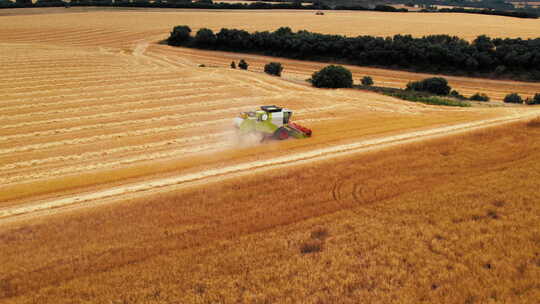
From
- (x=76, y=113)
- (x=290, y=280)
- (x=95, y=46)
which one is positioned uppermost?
(x=95, y=46)

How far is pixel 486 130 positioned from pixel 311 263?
19.3 m

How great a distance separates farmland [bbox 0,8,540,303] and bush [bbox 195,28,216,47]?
4459 cm

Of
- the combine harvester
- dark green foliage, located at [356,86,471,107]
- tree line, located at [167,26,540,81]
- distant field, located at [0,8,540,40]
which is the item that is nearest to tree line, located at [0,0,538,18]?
distant field, located at [0,8,540,40]

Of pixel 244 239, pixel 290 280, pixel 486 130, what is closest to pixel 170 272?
pixel 244 239

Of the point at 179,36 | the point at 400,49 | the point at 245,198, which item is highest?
the point at 179,36

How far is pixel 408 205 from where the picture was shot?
55.9ft

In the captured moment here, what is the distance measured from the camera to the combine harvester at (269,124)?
84.4ft

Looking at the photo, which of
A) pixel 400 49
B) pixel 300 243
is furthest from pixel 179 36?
pixel 300 243

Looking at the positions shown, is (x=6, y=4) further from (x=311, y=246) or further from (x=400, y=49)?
(x=311, y=246)

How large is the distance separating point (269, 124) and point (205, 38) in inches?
2442

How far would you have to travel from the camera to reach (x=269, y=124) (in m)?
26.0

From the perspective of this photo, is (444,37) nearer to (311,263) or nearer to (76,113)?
(76,113)

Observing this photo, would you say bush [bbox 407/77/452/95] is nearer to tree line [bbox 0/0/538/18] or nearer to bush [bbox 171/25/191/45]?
bush [bbox 171/25/191/45]

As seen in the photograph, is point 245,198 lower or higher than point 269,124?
lower
